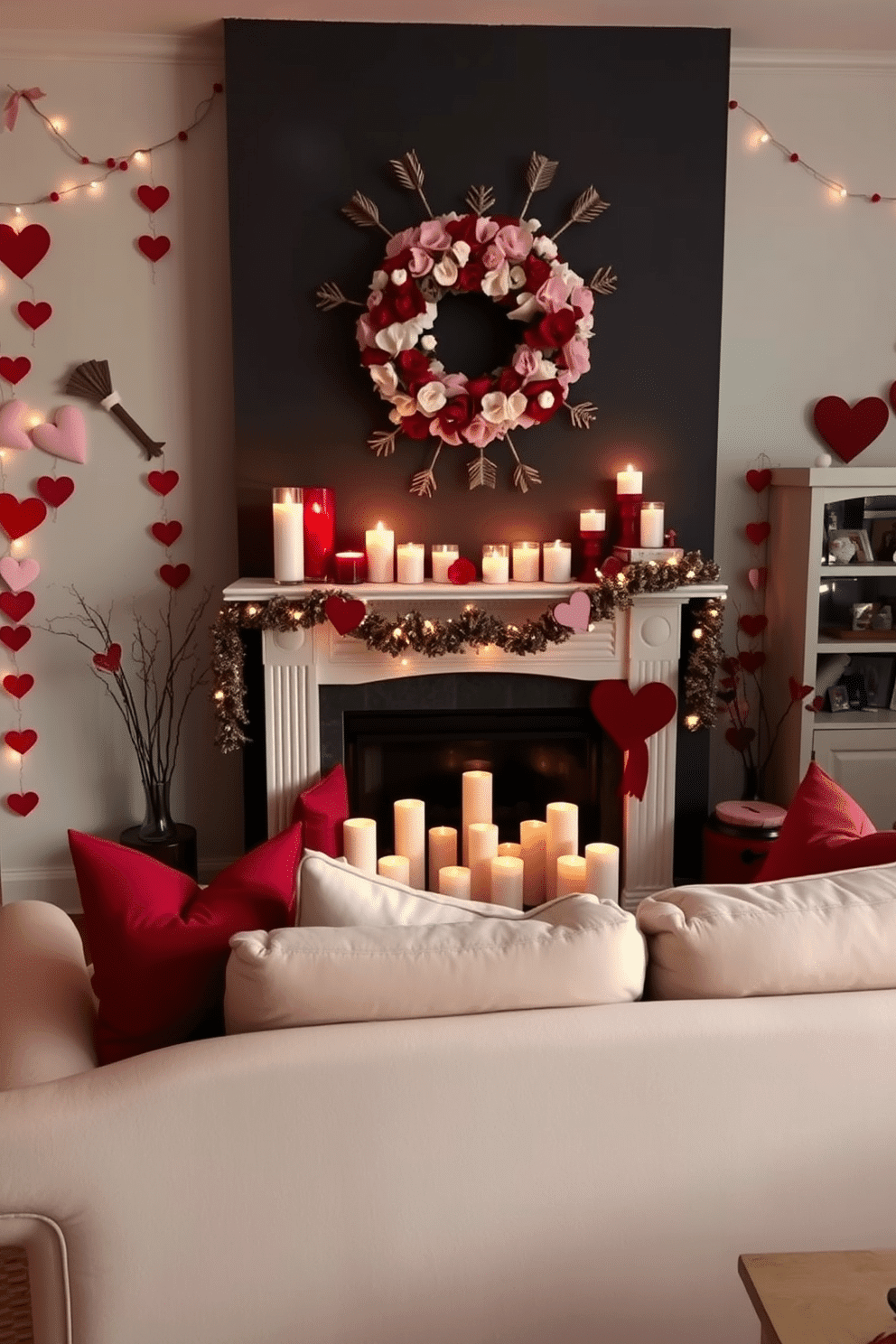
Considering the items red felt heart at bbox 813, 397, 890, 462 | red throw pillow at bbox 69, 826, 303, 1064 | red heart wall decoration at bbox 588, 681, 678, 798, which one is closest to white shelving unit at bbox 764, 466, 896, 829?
red felt heart at bbox 813, 397, 890, 462

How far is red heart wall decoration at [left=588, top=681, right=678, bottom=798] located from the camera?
145 inches

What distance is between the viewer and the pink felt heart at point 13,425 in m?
3.70

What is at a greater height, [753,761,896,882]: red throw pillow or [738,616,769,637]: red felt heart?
[738,616,769,637]: red felt heart

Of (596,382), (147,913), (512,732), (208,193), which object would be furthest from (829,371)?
(147,913)

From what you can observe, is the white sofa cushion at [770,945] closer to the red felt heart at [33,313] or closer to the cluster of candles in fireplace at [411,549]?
the cluster of candles in fireplace at [411,549]

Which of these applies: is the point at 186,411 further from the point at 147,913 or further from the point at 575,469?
the point at 147,913

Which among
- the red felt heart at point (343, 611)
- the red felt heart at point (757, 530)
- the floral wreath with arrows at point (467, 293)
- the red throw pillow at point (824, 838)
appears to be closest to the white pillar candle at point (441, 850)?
the red felt heart at point (343, 611)

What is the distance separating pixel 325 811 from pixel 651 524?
4.20ft

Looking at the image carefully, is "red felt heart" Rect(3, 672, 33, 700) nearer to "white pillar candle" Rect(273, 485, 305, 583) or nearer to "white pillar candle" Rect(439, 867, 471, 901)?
"white pillar candle" Rect(273, 485, 305, 583)

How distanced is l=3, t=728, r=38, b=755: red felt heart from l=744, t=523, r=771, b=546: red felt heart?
7.77ft

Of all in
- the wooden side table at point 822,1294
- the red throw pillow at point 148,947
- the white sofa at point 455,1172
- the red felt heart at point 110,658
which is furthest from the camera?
the red felt heart at point 110,658

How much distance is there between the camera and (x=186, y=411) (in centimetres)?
379

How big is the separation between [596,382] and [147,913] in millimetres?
2563

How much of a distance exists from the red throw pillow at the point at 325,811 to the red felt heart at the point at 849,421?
1922 mm
